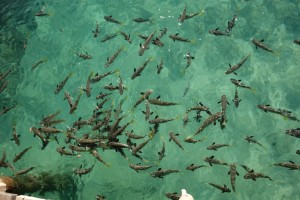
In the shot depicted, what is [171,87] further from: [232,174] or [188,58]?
[232,174]

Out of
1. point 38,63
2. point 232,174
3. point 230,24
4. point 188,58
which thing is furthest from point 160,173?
point 38,63

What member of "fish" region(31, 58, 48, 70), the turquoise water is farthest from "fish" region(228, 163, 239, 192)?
"fish" region(31, 58, 48, 70)

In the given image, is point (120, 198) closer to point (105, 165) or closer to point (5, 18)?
point (105, 165)

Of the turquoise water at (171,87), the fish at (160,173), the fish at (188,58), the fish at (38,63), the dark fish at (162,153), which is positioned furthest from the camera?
the fish at (38,63)

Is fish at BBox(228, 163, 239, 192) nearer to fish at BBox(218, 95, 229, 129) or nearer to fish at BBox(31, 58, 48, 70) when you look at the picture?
fish at BBox(218, 95, 229, 129)

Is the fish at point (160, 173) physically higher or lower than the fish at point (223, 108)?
lower

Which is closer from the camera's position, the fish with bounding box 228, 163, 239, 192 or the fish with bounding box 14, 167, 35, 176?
the fish with bounding box 228, 163, 239, 192

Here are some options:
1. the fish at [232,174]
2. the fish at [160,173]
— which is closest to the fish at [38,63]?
the fish at [160,173]

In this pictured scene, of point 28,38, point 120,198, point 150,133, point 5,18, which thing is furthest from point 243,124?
point 5,18

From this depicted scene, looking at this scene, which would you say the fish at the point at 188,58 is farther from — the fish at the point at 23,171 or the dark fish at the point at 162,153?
the fish at the point at 23,171
